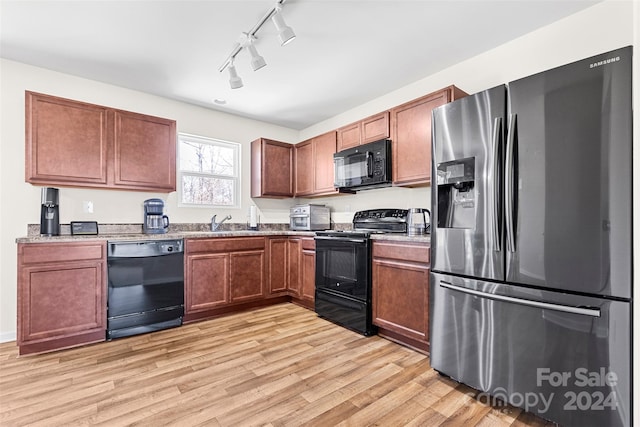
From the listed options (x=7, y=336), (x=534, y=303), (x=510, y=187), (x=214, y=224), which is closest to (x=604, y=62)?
(x=510, y=187)

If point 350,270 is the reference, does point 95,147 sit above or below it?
above

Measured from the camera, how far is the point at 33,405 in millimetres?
1743

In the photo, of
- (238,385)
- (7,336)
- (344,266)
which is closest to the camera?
(238,385)

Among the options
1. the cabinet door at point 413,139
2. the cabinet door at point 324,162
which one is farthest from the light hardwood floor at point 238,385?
the cabinet door at point 324,162

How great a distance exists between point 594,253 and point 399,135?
1.96 metres

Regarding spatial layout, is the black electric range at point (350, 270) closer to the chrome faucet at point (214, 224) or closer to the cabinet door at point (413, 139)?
the cabinet door at point (413, 139)

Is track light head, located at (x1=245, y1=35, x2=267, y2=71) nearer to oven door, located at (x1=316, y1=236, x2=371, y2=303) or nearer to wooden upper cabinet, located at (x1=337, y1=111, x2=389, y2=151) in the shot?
wooden upper cabinet, located at (x1=337, y1=111, x2=389, y2=151)

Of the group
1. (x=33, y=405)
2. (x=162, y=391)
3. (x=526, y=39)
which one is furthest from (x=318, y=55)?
(x=33, y=405)

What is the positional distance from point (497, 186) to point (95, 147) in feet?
11.4

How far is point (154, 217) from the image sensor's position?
334 centimetres

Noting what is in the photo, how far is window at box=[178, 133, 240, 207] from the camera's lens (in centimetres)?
386

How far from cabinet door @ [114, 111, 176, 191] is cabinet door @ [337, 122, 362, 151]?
1938 mm

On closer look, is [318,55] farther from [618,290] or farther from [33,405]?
[33,405]
